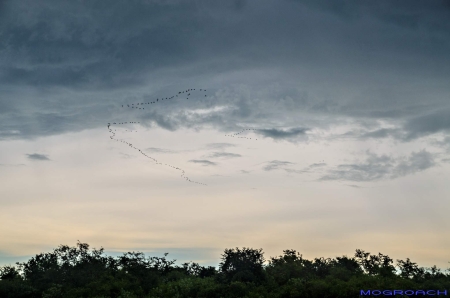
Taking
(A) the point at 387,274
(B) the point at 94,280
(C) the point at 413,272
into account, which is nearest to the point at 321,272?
(A) the point at 387,274

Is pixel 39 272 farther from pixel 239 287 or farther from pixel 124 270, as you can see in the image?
pixel 239 287

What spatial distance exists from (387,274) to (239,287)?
71.7 feet

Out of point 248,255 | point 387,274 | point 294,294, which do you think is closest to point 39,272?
point 248,255

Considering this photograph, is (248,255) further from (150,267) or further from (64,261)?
(64,261)

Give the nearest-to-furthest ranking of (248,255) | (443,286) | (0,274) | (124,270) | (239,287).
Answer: (443,286), (239,287), (248,255), (124,270), (0,274)

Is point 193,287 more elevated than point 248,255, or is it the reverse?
point 248,255

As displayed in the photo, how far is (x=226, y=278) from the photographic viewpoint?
6162cm

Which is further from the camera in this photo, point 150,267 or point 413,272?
point 150,267

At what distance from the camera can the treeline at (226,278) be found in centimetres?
5291

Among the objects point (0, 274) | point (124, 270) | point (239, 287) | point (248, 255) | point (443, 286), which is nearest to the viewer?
point (443, 286)

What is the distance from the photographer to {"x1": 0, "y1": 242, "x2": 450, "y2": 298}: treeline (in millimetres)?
52906

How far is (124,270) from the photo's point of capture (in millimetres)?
71938

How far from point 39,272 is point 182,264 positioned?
80.6 feet

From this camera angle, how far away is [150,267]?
74438 millimetres
